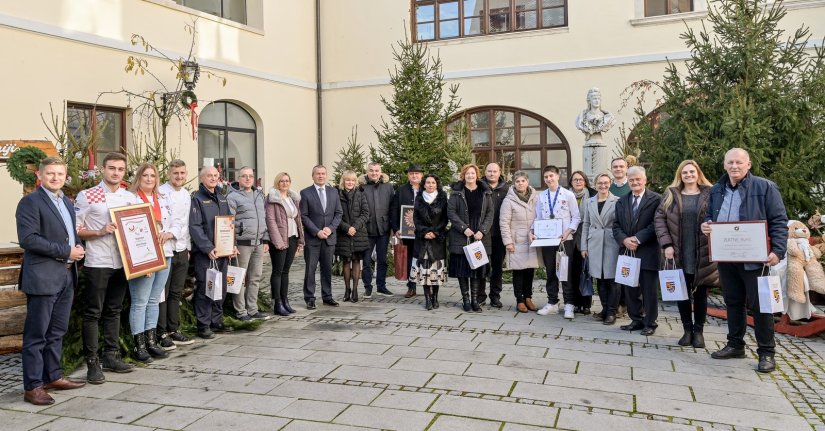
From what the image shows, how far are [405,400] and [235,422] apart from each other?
3.75 feet

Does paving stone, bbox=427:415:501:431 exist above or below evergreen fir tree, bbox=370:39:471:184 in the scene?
below

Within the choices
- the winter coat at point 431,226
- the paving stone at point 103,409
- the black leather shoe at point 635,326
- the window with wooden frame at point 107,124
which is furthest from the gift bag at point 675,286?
the window with wooden frame at point 107,124

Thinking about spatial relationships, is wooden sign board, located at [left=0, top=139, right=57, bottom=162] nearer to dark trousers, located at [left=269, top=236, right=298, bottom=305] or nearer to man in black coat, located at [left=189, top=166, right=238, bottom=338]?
man in black coat, located at [left=189, top=166, right=238, bottom=338]

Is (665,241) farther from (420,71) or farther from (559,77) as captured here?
(559,77)

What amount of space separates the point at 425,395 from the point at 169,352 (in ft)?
8.80

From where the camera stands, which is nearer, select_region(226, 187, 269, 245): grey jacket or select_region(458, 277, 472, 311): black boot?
select_region(226, 187, 269, 245): grey jacket

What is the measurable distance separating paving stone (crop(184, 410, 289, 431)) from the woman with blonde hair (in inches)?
156

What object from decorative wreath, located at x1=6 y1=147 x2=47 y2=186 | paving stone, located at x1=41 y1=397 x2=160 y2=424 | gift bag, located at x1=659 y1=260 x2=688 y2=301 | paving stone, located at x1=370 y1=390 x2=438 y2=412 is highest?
decorative wreath, located at x1=6 y1=147 x2=47 y2=186

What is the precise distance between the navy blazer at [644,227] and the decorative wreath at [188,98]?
30.9ft

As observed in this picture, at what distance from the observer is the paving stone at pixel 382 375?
4.88 meters

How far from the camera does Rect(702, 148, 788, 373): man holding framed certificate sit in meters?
5.17

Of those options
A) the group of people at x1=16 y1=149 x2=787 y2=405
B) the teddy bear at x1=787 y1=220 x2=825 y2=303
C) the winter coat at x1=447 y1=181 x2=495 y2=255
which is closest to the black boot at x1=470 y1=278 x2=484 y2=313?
the group of people at x1=16 y1=149 x2=787 y2=405

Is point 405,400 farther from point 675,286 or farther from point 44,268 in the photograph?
point 675,286

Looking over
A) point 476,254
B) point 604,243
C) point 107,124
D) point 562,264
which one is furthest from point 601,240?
point 107,124
